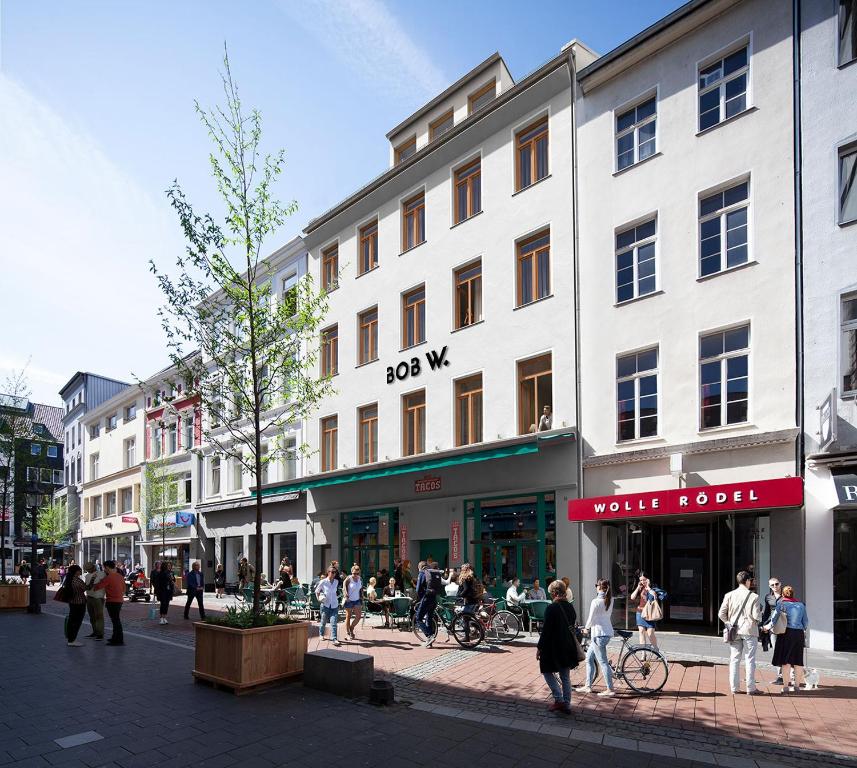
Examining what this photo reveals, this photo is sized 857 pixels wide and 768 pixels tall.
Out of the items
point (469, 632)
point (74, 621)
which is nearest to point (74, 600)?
point (74, 621)

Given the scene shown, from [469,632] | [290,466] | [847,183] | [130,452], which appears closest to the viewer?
[847,183]

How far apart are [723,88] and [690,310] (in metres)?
5.11

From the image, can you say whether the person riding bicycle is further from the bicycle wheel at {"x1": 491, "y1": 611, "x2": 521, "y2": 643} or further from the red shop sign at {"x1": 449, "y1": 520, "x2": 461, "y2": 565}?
the red shop sign at {"x1": 449, "y1": 520, "x2": 461, "y2": 565}

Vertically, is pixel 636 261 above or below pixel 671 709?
above

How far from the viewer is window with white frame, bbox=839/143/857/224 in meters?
13.8

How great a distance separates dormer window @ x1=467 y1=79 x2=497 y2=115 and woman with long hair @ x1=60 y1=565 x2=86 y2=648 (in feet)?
57.4

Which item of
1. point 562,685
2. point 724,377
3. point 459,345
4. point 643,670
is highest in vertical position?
point 459,345

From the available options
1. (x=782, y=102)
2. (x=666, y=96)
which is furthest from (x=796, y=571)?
(x=666, y=96)

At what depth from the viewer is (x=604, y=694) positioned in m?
10.2

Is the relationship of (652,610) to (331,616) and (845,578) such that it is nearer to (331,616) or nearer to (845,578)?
(845,578)

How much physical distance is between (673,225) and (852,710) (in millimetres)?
10879

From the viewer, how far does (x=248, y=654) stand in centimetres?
1032

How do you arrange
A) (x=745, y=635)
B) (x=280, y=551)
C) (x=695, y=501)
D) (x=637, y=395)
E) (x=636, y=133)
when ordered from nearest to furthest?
(x=745, y=635)
(x=695, y=501)
(x=637, y=395)
(x=636, y=133)
(x=280, y=551)

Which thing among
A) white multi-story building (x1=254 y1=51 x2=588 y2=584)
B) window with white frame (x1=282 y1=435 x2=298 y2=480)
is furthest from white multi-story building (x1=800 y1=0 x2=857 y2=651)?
window with white frame (x1=282 y1=435 x2=298 y2=480)
